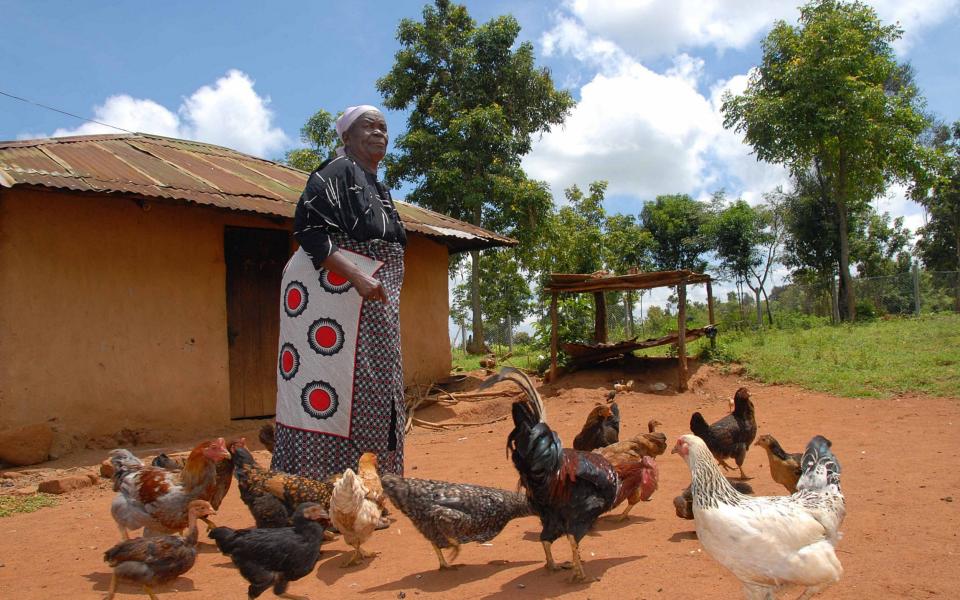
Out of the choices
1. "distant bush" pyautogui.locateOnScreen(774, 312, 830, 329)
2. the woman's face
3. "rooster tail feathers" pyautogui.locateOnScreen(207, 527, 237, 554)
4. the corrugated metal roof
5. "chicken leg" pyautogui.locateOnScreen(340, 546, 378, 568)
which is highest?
the corrugated metal roof

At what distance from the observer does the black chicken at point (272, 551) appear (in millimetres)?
3707

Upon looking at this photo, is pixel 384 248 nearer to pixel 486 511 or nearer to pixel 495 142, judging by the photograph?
pixel 486 511

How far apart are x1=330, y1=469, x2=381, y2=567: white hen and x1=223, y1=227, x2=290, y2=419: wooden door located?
6.57 metres

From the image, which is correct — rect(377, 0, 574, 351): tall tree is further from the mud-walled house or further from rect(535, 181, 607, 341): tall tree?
the mud-walled house

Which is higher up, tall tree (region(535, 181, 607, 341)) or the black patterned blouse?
tall tree (region(535, 181, 607, 341))

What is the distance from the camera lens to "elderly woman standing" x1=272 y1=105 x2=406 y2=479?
4.48m

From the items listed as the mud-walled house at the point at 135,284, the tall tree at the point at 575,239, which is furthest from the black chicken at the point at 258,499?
the tall tree at the point at 575,239

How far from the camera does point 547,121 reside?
2336 cm

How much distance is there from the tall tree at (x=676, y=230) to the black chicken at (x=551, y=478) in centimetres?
2852

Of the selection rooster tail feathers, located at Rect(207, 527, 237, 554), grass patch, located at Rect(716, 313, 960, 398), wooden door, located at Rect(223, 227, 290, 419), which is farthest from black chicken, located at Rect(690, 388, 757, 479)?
wooden door, located at Rect(223, 227, 290, 419)

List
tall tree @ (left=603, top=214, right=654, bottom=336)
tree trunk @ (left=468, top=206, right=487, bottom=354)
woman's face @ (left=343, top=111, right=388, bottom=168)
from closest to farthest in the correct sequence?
woman's face @ (left=343, top=111, right=388, bottom=168) → tree trunk @ (left=468, top=206, right=487, bottom=354) → tall tree @ (left=603, top=214, right=654, bottom=336)

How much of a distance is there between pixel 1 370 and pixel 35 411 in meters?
0.63

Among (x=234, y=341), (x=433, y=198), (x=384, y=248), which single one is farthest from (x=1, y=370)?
(x=433, y=198)

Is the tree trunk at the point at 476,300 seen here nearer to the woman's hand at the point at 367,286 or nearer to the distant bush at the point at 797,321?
the distant bush at the point at 797,321
